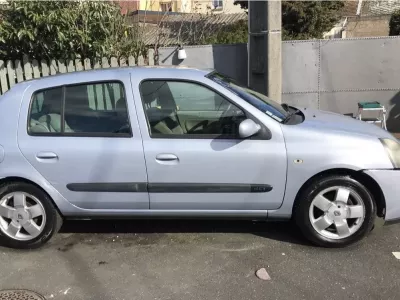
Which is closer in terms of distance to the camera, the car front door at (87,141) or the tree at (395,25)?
→ the car front door at (87,141)

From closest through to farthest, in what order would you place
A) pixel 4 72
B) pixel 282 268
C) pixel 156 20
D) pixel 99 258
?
pixel 282 268 → pixel 99 258 → pixel 4 72 → pixel 156 20

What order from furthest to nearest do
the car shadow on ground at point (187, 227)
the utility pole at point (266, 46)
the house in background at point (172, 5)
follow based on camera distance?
the house in background at point (172, 5) < the utility pole at point (266, 46) < the car shadow on ground at point (187, 227)

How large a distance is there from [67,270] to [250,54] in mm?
5466

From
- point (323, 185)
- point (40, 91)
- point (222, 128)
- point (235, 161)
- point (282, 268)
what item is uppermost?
point (40, 91)

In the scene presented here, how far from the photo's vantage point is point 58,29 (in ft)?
23.6

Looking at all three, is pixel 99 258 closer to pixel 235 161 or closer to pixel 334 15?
pixel 235 161

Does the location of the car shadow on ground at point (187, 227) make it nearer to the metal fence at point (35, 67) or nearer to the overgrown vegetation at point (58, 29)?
the metal fence at point (35, 67)

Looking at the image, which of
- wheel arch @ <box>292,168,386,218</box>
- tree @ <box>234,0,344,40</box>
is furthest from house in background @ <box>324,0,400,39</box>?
wheel arch @ <box>292,168,386,218</box>

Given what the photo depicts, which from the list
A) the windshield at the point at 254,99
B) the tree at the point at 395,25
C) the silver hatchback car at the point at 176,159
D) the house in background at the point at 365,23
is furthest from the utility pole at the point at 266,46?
the house in background at the point at 365,23

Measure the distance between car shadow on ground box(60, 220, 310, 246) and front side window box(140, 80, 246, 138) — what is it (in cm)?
105

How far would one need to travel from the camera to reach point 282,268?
350 centimetres

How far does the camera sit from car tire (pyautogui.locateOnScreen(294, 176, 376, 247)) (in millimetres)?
3637

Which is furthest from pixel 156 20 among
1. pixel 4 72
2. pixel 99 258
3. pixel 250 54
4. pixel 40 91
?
pixel 99 258

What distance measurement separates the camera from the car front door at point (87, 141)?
12.2 ft
